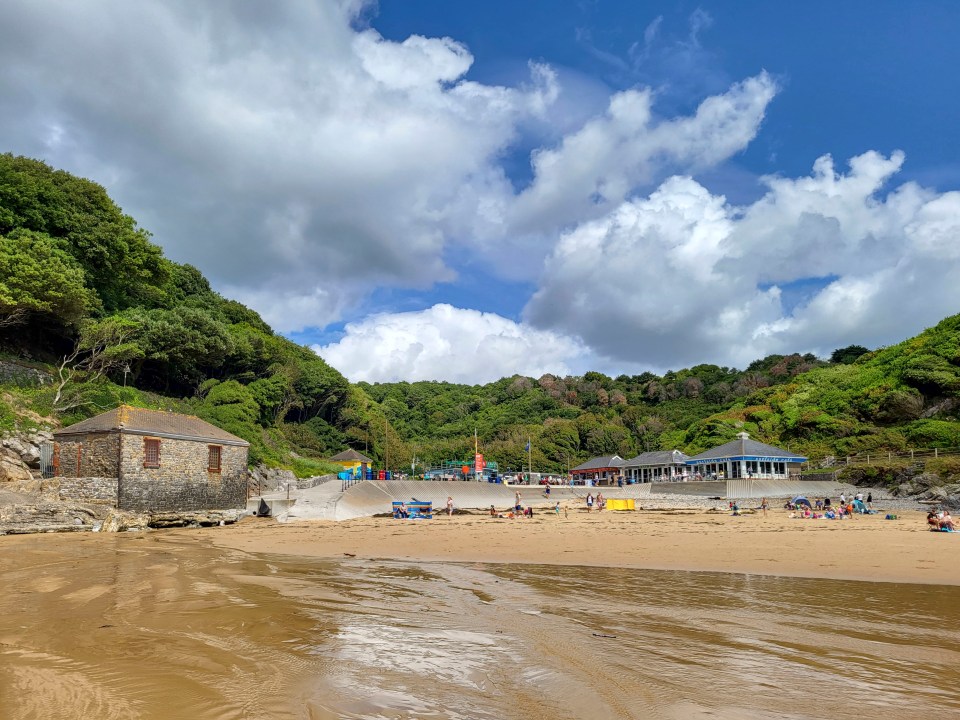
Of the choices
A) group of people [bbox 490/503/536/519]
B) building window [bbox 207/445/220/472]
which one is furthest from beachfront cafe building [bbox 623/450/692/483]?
building window [bbox 207/445/220/472]

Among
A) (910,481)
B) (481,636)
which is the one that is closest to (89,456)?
(481,636)

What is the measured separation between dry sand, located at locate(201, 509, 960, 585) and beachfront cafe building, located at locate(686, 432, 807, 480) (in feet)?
67.8

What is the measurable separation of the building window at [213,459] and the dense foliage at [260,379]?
8145 mm

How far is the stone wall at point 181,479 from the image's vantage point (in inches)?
1022

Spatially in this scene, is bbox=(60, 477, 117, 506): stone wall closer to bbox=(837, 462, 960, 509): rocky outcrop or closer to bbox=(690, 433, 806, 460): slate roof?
bbox=(837, 462, 960, 509): rocky outcrop

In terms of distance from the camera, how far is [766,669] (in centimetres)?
587

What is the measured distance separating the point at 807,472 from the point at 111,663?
51.0m

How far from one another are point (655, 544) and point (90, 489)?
75.1 ft

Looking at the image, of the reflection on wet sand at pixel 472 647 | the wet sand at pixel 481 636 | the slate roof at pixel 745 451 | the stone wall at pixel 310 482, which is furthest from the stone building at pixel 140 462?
the slate roof at pixel 745 451

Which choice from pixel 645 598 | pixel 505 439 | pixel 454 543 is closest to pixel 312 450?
pixel 505 439

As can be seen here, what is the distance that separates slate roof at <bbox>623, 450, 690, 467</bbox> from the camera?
5519 centimetres

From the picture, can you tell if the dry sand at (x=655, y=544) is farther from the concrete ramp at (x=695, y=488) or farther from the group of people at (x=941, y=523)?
the concrete ramp at (x=695, y=488)

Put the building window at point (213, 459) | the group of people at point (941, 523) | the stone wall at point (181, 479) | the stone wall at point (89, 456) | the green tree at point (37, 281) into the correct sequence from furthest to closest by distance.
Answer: the green tree at point (37, 281), the building window at point (213, 459), the stone wall at point (181, 479), the stone wall at point (89, 456), the group of people at point (941, 523)

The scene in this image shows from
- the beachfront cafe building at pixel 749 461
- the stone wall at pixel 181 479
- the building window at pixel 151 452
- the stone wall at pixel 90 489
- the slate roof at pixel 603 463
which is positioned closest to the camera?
the stone wall at pixel 90 489
